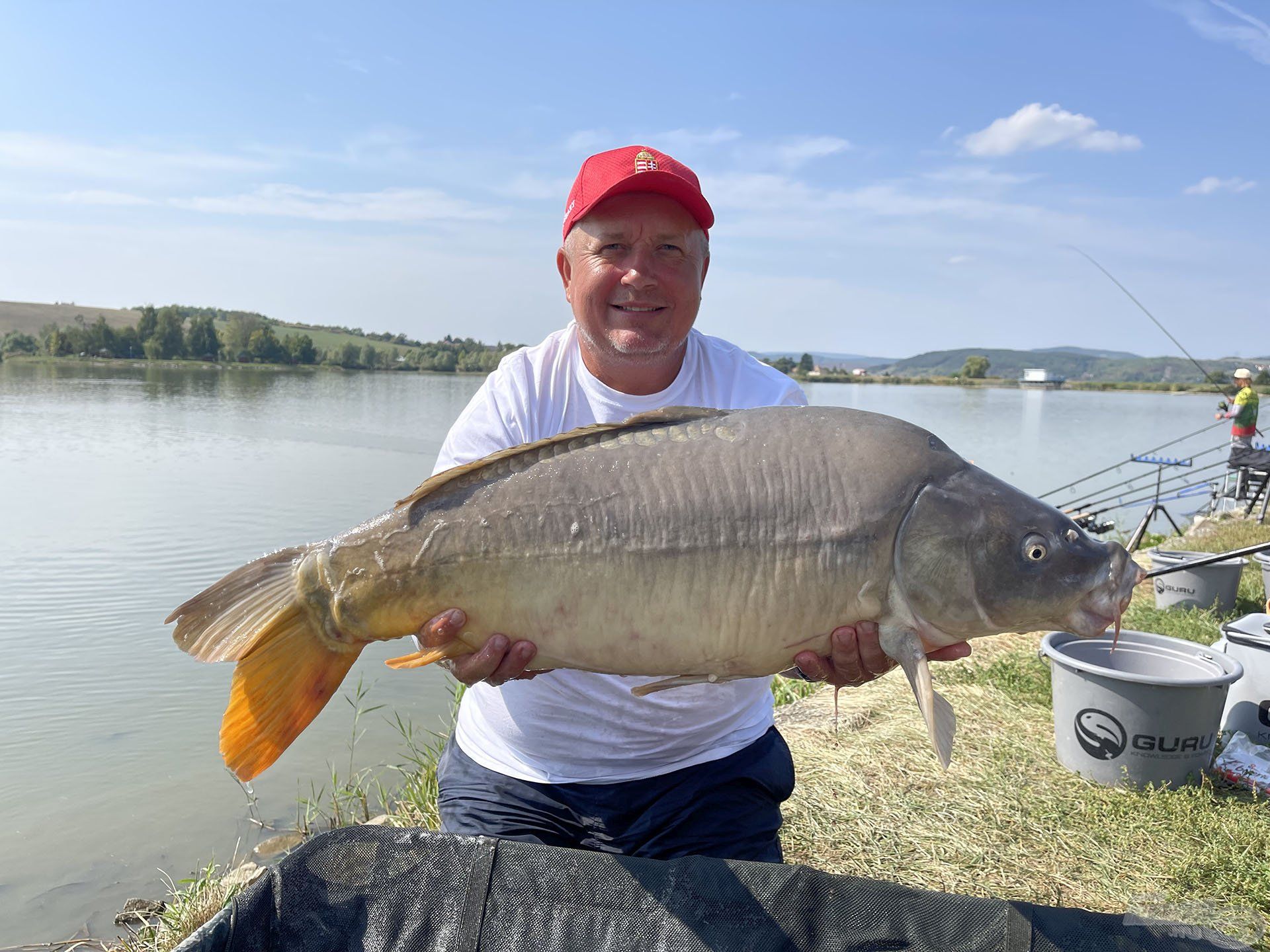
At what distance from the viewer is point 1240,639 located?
372 cm

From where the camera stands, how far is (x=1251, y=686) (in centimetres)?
373

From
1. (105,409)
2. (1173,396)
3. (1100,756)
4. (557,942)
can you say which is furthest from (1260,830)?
(1173,396)

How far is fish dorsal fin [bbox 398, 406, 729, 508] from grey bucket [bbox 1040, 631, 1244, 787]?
7.55 ft

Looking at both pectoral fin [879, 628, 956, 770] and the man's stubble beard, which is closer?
pectoral fin [879, 628, 956, 770]

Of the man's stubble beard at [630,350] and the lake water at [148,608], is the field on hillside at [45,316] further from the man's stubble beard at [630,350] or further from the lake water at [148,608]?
the man's stubble beard at [630,350]

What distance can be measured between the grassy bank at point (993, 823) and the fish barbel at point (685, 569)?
3.42 ft

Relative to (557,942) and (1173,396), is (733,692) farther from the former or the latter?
(1173,396)

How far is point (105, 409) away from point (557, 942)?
80.7 ft

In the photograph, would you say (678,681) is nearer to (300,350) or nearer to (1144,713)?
(1144,713)

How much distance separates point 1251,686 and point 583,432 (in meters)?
3.46

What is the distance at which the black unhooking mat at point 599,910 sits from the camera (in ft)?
5.96

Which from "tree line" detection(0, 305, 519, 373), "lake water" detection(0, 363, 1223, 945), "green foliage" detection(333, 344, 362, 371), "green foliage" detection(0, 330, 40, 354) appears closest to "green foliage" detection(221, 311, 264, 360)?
"tree line" detection(0, 305, 519, 373)

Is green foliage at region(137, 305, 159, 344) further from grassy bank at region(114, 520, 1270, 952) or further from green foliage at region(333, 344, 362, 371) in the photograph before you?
grassy bank at region(114, 520, 1270, 952)

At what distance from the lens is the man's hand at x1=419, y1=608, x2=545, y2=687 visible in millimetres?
1772
